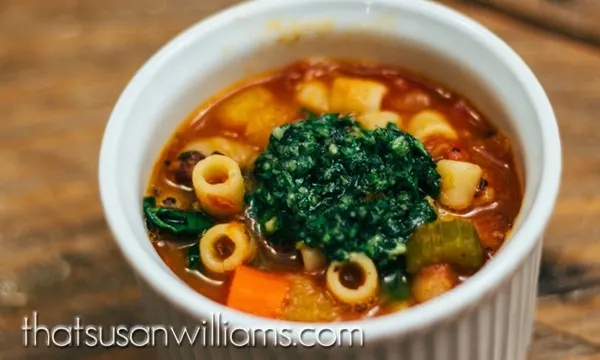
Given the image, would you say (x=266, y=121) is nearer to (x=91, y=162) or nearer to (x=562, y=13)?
(x=91, y=162)

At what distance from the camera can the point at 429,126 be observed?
57.3 inches

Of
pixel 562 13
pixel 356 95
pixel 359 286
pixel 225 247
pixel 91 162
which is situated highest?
pixel 562 13

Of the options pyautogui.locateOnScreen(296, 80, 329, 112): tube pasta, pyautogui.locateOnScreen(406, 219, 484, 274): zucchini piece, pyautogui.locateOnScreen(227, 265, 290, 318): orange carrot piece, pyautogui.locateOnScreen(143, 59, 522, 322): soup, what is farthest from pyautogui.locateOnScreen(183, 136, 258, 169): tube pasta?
pyautogui.locateOnScreen(406, 219, 484, 274): zucchini piece

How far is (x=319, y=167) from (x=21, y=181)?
913 millimetres

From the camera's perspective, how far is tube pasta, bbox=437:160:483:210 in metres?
1.32

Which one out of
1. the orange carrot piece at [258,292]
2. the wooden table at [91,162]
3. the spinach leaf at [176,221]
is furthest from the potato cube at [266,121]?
the wooden table at [91,162]

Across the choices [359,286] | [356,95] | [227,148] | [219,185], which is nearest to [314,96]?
[356,95]

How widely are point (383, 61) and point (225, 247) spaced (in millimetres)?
530

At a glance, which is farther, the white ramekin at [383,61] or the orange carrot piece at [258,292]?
the orange carrot piece at [258,292]

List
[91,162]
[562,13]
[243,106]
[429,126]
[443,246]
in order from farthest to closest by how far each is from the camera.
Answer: [562,13]
[91,162]
[243,106]
[429,126]
[443,246]

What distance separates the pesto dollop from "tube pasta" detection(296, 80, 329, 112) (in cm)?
18

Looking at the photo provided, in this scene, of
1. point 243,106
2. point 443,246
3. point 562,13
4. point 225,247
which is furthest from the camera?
point 562,13

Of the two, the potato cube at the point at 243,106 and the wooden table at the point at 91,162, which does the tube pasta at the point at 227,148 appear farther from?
the wooden table at the point at 91,162

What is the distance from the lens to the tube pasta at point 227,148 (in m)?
1.47
